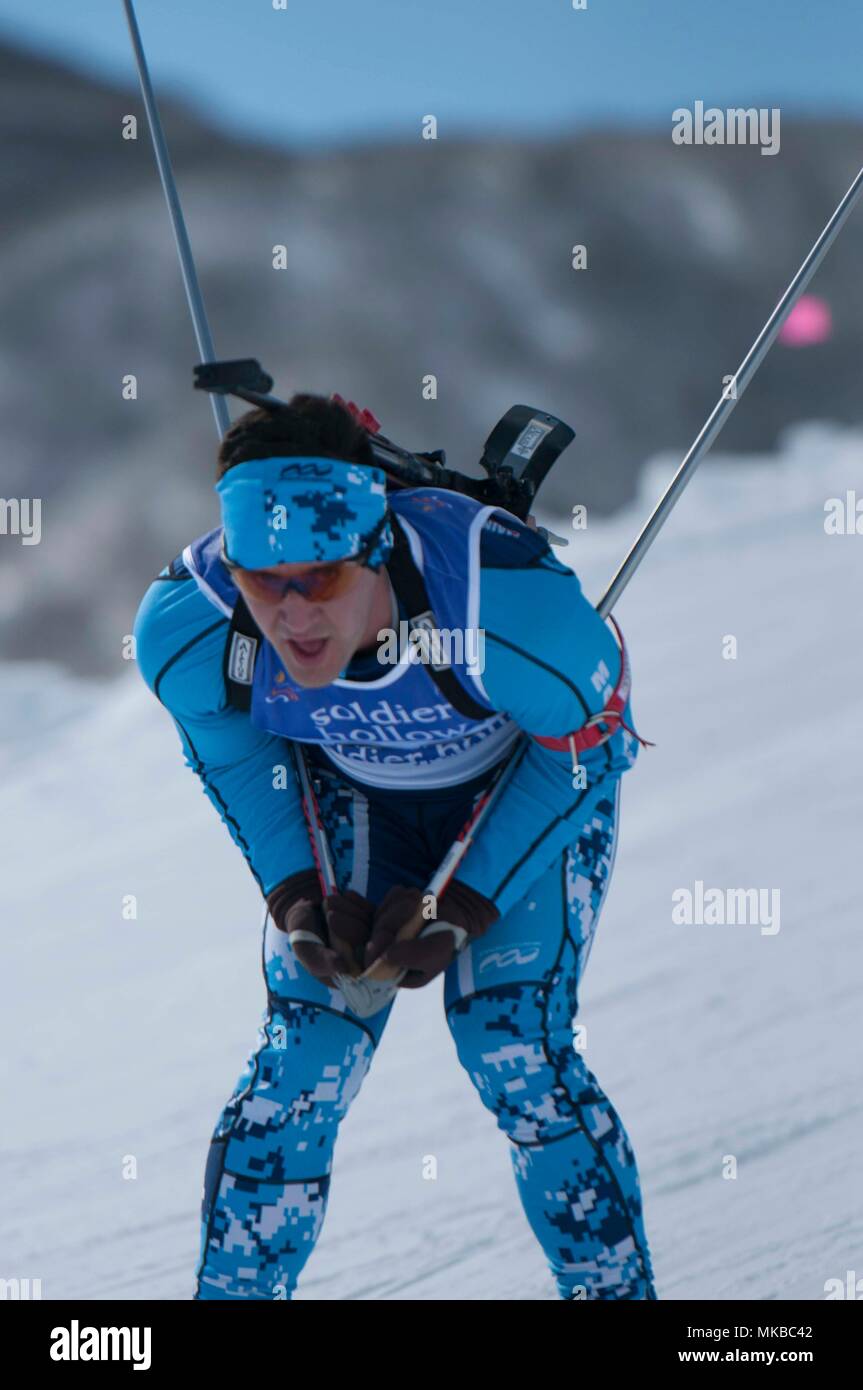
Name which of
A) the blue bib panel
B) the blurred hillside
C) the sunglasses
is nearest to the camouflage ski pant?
the blue bib panel

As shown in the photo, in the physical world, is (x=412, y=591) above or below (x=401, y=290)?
below

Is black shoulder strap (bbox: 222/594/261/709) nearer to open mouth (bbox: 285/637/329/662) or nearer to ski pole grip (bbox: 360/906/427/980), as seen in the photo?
open mouth (bbox: 285/637/329/662)

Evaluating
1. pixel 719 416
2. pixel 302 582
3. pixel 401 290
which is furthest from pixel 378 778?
pixel 401 290

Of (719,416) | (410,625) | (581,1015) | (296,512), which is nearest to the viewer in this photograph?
(296,512)

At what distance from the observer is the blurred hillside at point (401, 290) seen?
1025 cm

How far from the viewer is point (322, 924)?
164 centimetres

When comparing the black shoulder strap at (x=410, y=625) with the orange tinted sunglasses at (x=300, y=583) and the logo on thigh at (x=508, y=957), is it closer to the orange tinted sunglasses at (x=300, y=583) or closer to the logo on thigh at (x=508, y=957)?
the orange tinted sunglasses at (x=300, y=583)

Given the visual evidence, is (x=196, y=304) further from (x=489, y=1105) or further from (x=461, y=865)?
(x=489, y=1105)

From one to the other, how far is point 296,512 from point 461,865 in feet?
1.41

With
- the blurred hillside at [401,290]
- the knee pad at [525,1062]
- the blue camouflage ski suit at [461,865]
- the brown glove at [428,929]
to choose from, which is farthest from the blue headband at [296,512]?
the blurred hillside at [401,290]

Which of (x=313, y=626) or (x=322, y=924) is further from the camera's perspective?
(x=322, y=924)
